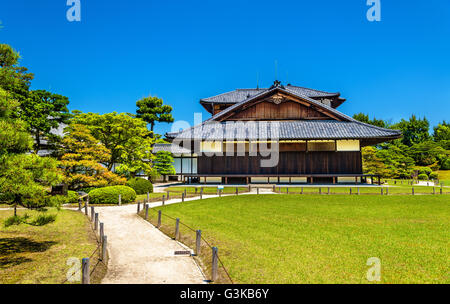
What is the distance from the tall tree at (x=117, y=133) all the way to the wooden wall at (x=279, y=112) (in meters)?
14.1

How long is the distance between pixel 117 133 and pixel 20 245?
52.4 ft

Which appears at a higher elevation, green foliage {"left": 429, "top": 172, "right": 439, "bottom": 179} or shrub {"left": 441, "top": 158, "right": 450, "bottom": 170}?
shrub {"left": 441, "top": 158, "right": 450, "bottom": 170}

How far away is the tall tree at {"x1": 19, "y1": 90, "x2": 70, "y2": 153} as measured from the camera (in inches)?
881

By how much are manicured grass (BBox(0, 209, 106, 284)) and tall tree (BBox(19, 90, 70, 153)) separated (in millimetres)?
12029

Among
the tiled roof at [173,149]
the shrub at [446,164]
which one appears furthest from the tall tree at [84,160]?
the shrub at [446,164]

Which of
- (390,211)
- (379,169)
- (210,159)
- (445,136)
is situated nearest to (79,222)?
(390,211)

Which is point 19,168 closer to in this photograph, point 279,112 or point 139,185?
point 139,185

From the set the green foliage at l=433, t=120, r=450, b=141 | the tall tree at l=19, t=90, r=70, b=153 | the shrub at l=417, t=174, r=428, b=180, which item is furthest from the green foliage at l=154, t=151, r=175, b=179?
the green foliage at l=433, t=120, r=450, b=141

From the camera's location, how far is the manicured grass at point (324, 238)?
658cm

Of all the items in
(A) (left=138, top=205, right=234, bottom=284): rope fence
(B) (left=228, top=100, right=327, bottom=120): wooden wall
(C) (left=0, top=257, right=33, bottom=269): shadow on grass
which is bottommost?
(C) (left=0, top=257, right=33, bottom=269): shadow on grass

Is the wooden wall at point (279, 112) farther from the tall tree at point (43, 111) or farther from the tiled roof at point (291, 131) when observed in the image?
the tall tree at point (43, 111)

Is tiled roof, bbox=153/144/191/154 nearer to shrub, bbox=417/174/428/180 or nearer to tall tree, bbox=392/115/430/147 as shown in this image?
shrub, bbox=417/174/428/180
